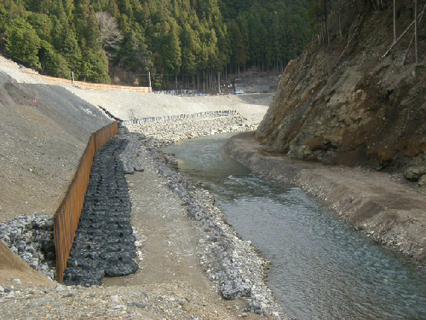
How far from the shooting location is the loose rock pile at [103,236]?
1276 centimetres

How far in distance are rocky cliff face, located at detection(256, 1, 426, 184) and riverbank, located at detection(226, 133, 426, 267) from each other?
1408mm

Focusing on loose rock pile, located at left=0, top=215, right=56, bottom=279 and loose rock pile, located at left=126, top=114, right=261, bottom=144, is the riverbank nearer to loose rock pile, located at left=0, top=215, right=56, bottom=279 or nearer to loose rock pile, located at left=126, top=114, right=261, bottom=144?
loose rock pile, located at left=0, top=215, right=56, bottom=279

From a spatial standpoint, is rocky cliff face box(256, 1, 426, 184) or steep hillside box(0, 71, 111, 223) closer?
steep hillside box(0, 71, 111, 223)

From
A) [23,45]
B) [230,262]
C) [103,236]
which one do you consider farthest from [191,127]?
[230,262]

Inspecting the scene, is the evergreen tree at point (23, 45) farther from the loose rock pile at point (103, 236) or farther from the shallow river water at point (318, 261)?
the shallow river water at point (318, 261)

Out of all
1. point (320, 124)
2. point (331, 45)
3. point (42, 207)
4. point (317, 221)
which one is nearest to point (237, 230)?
point (317, 221)

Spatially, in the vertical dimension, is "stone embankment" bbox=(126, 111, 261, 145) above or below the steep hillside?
below

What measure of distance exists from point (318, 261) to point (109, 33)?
9312 cm

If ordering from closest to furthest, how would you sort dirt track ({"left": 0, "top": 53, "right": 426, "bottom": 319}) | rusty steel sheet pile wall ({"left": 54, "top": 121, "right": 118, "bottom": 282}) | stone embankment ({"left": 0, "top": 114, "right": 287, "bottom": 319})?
1. dirt track ({"left": 0, "top": 53, "right": 426, "bottom": 319})
2. stone embankment ({"left": 0, "top": 114, "right": 287, "bottom": 319})
3. rusty steel sheet pile wall ({"left": 54, "top": 121, "right": 118, "bottom": 282})

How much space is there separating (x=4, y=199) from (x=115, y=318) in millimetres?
9116

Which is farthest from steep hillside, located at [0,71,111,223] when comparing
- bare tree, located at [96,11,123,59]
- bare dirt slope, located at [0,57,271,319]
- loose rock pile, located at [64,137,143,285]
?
bare tree, located at [96,11,123,59]

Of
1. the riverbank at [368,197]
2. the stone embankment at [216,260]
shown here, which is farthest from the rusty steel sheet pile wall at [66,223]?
the riverbank at [368,197]

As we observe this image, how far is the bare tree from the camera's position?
95.6m

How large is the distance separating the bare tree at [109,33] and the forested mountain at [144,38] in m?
0.22
